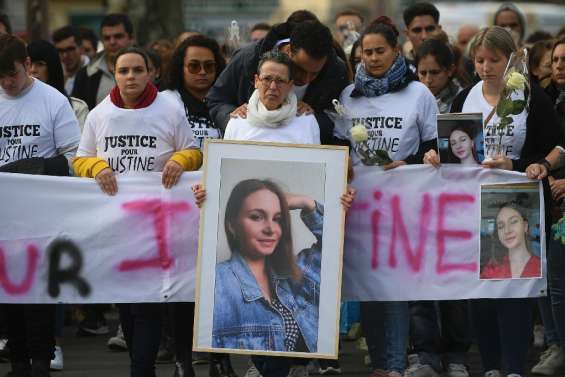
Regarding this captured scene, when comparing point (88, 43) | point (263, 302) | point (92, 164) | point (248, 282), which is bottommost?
point (263, 302)

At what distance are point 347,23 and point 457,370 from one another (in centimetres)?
464

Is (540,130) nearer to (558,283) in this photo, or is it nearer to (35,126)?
(558,283)

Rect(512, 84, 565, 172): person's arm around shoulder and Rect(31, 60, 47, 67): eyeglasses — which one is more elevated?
Rect(31, 60, 47, 67): eyeglasses

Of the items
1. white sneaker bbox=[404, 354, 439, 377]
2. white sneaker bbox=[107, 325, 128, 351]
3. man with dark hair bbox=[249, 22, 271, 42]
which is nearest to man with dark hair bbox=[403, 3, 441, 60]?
man with dark hair bbox=[249, 22, 271, 42]

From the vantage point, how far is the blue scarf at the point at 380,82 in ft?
29.3

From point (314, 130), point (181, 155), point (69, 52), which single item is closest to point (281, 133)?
point (314, 130)

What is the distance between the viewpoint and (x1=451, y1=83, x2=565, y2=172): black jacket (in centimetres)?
880

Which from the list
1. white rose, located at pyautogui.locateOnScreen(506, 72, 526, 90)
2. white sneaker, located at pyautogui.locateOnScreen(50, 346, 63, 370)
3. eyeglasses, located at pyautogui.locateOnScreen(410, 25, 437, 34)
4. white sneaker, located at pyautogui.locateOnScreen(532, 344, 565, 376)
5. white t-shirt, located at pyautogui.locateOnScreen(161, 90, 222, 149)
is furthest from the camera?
eyeglasses, located at pyautogui.locateOnScreen(410, 25, 437, 34)

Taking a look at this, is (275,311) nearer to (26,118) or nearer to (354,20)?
(26,118)

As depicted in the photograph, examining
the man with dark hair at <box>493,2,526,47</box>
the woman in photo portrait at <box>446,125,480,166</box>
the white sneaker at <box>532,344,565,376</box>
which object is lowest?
the white sneaker at <box>532,344,565,376</box>

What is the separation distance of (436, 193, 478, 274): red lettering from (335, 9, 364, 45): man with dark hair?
480 centimetres

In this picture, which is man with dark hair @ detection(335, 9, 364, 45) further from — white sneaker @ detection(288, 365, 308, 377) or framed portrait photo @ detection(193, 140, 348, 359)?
framed portrait photo @ detection(193, 140, 348, 359)

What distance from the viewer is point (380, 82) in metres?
8.95

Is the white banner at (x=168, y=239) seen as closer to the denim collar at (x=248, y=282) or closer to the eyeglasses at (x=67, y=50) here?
the denim collar at (x=248, y=282)
